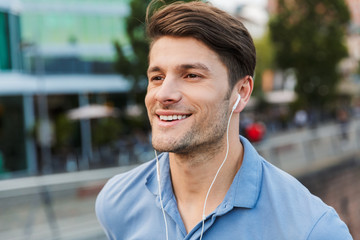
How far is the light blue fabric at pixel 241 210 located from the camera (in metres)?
1.42

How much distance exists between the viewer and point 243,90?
1.71m

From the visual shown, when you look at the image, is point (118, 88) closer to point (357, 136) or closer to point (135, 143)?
point (135, 143)

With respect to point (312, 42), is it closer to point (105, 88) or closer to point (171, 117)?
point (105, 88)

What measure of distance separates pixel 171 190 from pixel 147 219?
0.15 meters

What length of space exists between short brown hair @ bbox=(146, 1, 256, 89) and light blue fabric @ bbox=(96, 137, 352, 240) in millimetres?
342

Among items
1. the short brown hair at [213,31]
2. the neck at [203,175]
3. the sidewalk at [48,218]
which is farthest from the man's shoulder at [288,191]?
the sidewalk at [48,218]

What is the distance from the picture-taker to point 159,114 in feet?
5.28

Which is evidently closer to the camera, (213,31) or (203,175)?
(213,31)

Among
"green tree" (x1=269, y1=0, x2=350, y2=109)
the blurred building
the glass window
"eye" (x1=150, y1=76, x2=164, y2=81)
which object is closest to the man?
"eye" (x1=150, y1=76, x2=164, y2=81)

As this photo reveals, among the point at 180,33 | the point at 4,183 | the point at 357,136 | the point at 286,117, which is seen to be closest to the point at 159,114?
the point at 180,33

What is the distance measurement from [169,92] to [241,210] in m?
0.48

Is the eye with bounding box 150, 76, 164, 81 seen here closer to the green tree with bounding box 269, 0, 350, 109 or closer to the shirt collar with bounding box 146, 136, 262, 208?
the shirt collar with bounding box 146, 136, 262, 208

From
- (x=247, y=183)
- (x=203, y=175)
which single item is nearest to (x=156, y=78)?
(x=203, y=175)

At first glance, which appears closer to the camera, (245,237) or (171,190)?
(245,237)
